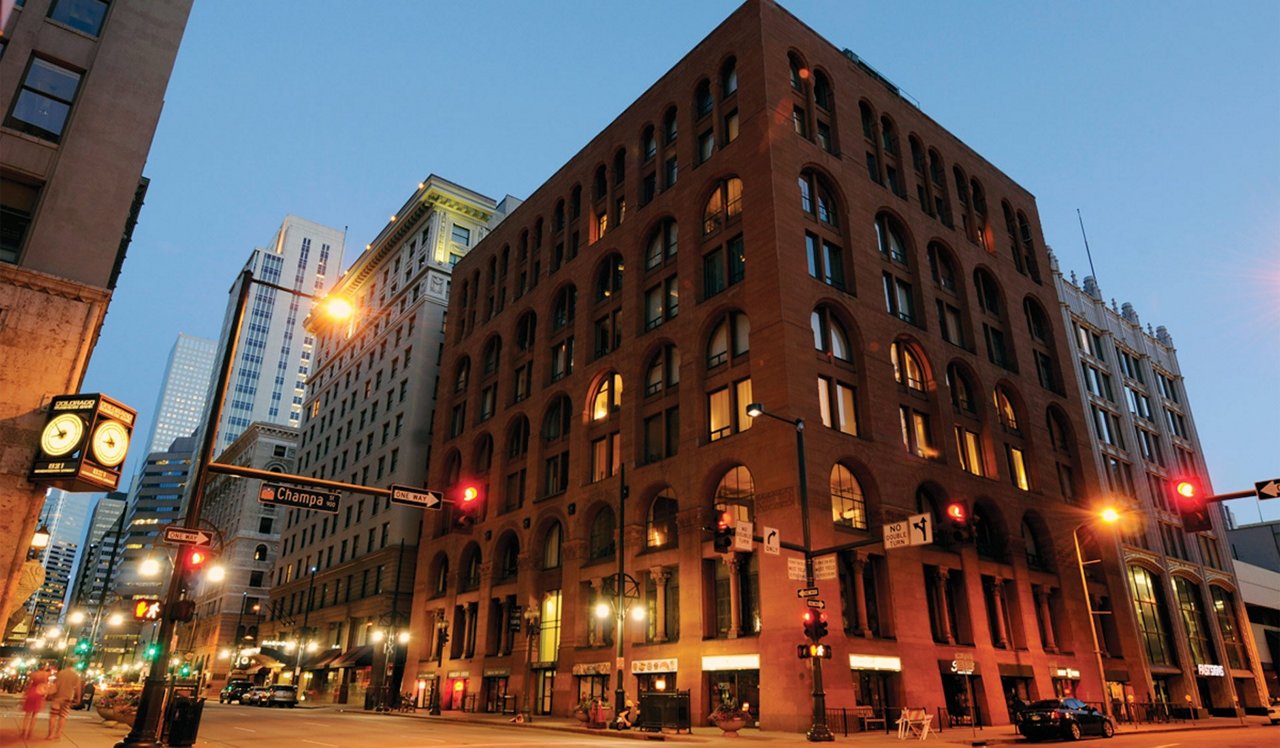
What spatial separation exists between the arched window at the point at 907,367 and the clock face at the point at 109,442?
121 ft

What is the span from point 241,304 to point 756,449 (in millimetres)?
23709

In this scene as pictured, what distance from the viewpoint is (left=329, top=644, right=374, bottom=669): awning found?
64062 millimetres

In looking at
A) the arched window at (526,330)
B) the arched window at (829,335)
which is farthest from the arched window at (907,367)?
the arched window at (526,330)

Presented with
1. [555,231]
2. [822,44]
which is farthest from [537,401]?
[822,44]

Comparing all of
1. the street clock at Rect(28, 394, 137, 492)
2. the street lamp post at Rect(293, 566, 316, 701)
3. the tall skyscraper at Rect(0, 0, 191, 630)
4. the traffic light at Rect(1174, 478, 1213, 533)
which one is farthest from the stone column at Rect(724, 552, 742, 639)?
the street lamp post at Rect(293, 566, 316, 701)

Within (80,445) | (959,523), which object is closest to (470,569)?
(80,445)

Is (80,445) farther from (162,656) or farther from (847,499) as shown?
(847,499)

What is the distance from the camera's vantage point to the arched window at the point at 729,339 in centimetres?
4143

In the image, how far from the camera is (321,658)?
72.3m

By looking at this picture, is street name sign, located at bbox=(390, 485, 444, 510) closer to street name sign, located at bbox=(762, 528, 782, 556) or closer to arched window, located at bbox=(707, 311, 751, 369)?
street name sign, located at bbox=(762, 528, 782, 556)

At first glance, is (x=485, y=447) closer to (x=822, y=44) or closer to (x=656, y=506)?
(x=656, y=506)

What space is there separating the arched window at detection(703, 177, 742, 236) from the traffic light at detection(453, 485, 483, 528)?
29513 mm

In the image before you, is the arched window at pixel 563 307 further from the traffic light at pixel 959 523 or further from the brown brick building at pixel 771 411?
the traffic light at pixel 959 523

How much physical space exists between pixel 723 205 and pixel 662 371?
10251mm
